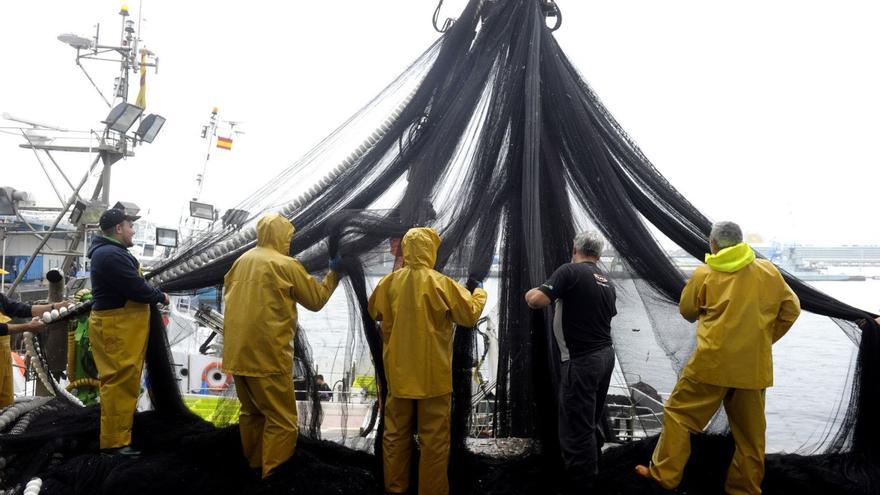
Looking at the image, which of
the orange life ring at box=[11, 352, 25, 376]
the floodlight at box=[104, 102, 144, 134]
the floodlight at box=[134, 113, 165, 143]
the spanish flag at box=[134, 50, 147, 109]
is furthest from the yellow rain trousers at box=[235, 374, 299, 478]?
the spanish flag at box=[134, 50, 147, 109]

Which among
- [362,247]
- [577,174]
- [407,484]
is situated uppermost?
[577,174]

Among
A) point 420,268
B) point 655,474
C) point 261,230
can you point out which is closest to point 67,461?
point 261,230

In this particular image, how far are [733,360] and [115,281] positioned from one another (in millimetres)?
3563

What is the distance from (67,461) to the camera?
3.54 metres

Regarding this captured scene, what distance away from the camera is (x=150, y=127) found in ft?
31.6

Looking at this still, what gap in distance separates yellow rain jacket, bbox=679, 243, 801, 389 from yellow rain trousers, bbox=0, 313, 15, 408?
15.8ft

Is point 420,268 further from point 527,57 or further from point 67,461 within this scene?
point 67,461

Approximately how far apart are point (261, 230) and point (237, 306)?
0.46 meters

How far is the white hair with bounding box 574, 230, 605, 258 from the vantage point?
3262 mm

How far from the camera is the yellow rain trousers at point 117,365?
357cm

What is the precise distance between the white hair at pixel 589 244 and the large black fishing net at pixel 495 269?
9.3 inches

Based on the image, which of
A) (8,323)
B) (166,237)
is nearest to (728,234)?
(166,237)

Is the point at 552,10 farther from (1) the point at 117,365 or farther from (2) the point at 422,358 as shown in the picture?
(1) the point at 117,365

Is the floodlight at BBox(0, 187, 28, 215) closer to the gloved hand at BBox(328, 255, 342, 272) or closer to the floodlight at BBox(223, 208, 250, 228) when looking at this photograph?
the floodlight at BBox(223, 208, 250, 228)
